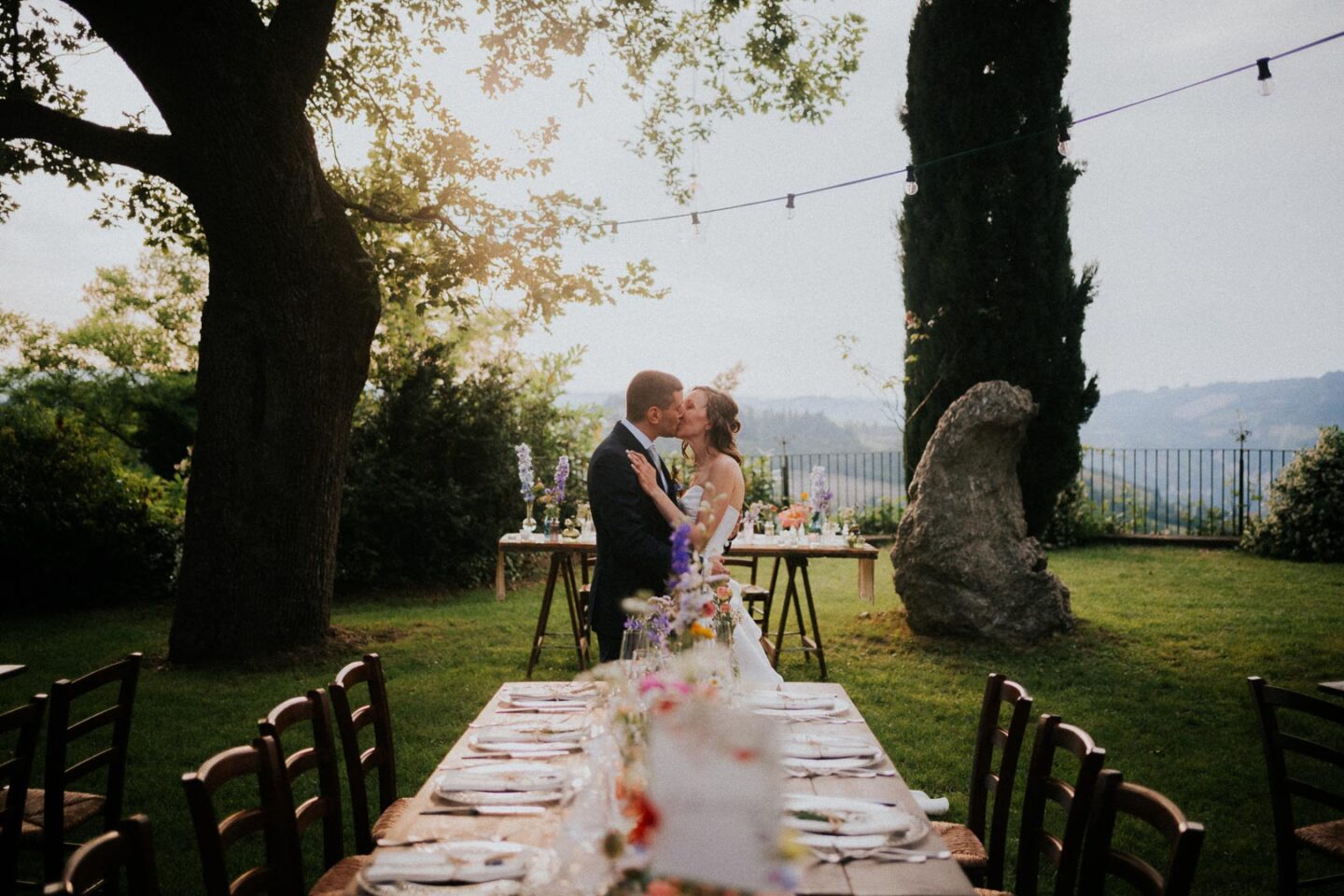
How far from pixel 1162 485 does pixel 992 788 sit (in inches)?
575

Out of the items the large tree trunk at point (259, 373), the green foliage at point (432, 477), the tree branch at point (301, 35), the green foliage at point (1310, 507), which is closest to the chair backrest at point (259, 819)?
the large tree trunk at point (259, 373)

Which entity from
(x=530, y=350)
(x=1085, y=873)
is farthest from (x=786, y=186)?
(x=1085, y=873)

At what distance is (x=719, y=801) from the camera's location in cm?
102

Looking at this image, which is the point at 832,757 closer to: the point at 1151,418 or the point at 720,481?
the point at 720,481

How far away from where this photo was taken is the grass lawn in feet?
15.0

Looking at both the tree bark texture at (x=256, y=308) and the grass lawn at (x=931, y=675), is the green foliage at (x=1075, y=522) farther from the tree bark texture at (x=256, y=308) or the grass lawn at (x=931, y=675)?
the tree bark texture at (x=256, y=308)

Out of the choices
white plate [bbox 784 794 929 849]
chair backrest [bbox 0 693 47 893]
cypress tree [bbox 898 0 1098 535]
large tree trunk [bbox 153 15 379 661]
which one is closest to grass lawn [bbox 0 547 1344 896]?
large tree trunk [bbox 153 15 379 661]

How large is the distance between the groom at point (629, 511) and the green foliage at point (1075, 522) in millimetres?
10966

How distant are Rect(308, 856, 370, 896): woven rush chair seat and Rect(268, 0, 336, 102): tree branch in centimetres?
626

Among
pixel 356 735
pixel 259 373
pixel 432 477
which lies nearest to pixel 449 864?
pixel 356 735

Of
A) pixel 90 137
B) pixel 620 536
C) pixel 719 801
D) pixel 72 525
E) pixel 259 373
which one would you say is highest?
pixel 90 137

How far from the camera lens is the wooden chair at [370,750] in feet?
9.47

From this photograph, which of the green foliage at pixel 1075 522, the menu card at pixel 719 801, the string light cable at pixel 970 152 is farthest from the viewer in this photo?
the green foliage at pixel 1075 522

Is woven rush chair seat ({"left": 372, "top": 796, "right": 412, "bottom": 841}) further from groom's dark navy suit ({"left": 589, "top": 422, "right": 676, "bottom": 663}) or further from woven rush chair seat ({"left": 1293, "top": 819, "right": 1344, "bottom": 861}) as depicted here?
woven rush chair seat ({"left": 1293, "top": 819, "right": 1344, "bottom": 861})
